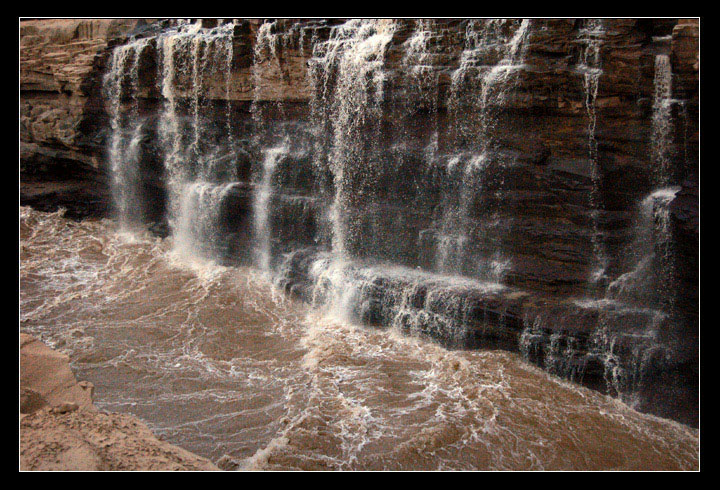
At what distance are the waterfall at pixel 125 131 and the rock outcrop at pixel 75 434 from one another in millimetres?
6613

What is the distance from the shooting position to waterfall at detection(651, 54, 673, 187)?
7707 mm

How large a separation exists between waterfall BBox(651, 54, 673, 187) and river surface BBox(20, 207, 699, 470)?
10.4 ft

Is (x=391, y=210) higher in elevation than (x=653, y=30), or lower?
lower

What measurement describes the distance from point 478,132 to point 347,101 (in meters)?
2.48

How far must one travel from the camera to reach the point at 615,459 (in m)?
6.20

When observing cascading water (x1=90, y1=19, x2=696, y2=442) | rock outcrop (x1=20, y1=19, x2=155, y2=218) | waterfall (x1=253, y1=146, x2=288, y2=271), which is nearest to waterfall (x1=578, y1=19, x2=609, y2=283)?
cascading water (x1=90, y1=19, x2=696, y2=442)

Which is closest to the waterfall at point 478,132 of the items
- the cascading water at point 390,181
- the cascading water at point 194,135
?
the cascading water at point 390,181

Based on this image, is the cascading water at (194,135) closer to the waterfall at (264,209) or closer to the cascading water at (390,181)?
the cascading water at (390,181)

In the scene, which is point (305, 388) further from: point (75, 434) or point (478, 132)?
point (478, 132)

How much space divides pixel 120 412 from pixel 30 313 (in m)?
3.64

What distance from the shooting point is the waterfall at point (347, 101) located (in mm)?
10070

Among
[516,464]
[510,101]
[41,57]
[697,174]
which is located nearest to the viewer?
[516,464]

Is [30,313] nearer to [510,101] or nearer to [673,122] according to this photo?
[510,101]

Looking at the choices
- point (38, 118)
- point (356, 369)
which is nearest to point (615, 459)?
point (356, 369)
